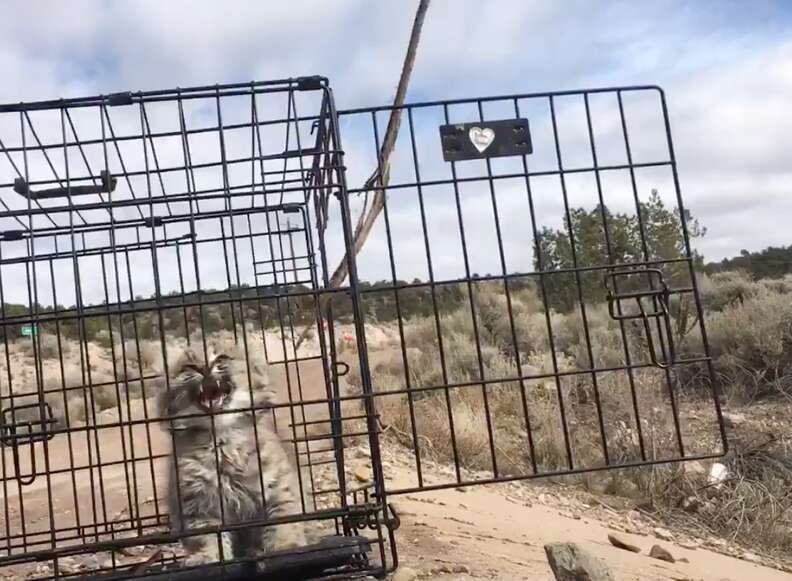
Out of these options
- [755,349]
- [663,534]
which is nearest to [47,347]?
[755,349]

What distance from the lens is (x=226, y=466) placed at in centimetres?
449

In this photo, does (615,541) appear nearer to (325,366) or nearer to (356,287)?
(325,366)

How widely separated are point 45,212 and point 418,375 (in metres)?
8.95

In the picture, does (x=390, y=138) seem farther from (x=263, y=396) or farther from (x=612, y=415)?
(x=612, y=415)

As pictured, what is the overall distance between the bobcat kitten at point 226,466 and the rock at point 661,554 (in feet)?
7.75

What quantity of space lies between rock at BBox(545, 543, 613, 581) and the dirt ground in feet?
1.63

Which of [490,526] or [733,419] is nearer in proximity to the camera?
[490,526]

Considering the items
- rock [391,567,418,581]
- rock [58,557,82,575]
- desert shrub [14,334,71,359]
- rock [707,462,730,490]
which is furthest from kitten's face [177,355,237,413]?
desert shrub [14,334,71,359]

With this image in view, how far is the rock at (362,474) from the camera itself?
21.8 ft

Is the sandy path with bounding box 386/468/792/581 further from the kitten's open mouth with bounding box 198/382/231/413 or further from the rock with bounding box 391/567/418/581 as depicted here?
the kitten's open mouth with bounding box 198/382/231/413

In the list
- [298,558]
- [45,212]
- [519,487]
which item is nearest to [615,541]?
[519,487]

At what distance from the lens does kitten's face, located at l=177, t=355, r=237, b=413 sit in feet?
14.5

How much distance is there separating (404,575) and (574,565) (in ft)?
2.58

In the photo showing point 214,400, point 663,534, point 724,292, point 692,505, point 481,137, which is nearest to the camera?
point 481,137
